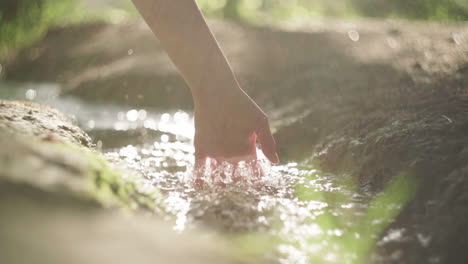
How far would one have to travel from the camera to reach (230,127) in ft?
7.06

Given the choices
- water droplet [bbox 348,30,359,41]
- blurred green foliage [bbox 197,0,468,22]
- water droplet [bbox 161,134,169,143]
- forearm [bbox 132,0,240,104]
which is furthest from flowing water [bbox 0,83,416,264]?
blurred green foliage [bbox 197,0,468,22]

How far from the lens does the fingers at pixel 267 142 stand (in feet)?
6.95

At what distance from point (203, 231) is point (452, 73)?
249 cm

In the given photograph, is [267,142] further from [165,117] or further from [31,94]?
[31,94]

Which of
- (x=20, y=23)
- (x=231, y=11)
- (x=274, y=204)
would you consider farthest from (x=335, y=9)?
(x=274, y=204)

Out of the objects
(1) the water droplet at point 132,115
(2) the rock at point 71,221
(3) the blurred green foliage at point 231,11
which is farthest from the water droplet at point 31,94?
(2) the rock at point 71,221

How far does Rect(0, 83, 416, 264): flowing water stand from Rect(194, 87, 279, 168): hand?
89mm

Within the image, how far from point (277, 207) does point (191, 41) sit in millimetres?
1128

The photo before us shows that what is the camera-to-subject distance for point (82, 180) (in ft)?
3.72

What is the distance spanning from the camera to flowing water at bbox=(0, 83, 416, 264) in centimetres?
128

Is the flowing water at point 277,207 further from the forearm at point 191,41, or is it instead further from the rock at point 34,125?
the forearm at point 191,41

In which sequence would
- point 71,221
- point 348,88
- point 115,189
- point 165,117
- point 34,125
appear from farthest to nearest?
point 165,117 < point 348,88 < point 34,125 < point 115,189 < point 71,221

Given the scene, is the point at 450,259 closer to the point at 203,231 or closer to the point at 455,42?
the point at 203,231

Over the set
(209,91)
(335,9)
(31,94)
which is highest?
(335,9)
